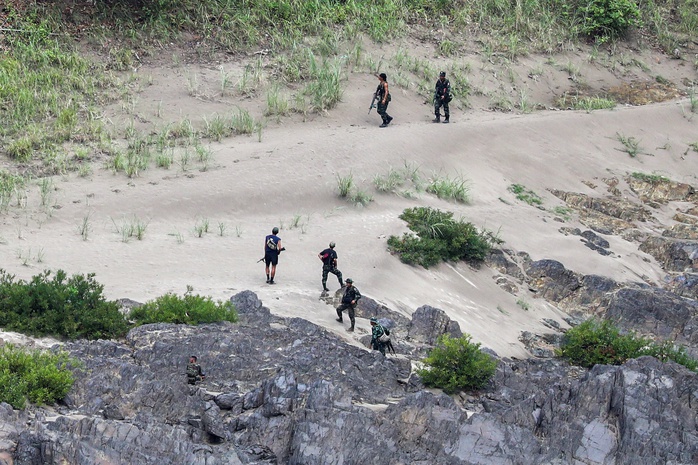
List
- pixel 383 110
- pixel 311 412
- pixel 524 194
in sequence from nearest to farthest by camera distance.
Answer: pixel 311 412 → pixel 524 194 → pixel 383 110

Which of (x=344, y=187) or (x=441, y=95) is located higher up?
(x=441, y=95)

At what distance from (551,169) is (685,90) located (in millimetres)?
8903

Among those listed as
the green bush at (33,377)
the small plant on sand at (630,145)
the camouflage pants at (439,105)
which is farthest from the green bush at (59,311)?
the small plant on sand at (630,145)

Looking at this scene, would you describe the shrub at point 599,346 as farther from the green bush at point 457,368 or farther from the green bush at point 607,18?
the green bush at point 607,18

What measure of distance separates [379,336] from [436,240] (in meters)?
5.56

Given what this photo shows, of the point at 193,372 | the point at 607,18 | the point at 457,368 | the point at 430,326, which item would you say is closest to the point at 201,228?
the point at 430,326

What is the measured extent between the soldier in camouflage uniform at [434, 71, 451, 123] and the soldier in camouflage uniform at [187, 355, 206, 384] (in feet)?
48.4

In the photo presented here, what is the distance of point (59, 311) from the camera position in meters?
16.2

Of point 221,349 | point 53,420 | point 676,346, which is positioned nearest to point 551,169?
point 676,346

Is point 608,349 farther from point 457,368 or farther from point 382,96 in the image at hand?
point 382,96

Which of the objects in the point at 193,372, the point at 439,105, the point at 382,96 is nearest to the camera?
the point at 193,372

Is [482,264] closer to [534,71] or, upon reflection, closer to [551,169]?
[551,169]

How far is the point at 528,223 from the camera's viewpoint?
83.1ft

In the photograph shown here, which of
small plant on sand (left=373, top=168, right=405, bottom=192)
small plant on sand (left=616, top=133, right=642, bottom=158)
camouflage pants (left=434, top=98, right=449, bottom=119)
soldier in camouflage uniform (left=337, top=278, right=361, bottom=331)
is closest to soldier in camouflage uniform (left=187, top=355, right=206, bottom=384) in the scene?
soldier in camouflage uniform (left=337, top=278, right=361, bottom=331)
